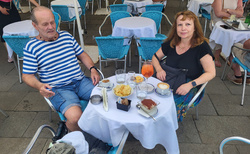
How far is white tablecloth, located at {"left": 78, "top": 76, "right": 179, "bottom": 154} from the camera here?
138 cm

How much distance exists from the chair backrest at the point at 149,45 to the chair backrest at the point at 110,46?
1.04 ft

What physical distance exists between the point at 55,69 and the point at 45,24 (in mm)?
471

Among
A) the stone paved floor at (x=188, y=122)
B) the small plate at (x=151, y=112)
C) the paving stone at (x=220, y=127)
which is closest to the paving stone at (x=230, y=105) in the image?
the stone paved floor at (x=188, y=122)

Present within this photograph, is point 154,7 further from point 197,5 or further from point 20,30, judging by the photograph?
point 20,30

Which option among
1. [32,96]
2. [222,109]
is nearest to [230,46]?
[222,109]

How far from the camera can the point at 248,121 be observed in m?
2.35

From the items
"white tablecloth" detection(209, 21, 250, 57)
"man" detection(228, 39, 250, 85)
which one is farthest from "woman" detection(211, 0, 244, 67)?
"man" detection(228, 39, 250, 85)

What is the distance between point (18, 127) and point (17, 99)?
2.20 feet

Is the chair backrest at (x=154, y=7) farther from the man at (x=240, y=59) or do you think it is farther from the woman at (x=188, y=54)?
the woman at (x=188, y=54)

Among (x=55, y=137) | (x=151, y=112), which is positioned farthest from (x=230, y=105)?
(x=55, y=137)

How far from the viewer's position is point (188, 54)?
1.92 m

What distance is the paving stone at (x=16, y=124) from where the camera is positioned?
227 centimetres

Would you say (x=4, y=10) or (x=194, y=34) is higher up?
(x=4, y=10)

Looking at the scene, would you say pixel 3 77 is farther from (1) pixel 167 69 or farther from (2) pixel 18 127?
(1) pixel 167 69
